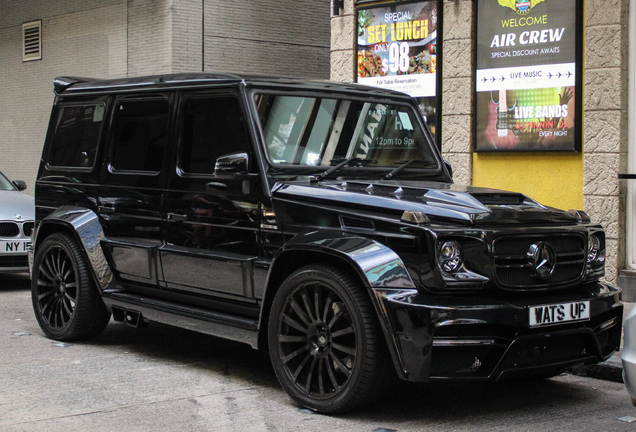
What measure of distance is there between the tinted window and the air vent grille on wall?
14.8 metres

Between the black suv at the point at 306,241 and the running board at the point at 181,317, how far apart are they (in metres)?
0.01

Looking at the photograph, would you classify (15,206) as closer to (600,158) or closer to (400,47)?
(400,47)

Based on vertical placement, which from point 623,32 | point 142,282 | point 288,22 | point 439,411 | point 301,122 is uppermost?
point 288,22

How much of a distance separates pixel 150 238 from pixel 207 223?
2.26ft

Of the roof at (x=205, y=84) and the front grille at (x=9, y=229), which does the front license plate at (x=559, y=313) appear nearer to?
the roof at (x=205, y=84)

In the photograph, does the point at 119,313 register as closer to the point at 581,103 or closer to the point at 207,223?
the point at 207,223

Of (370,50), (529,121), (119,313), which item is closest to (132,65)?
(370,50)

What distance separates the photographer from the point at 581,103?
10.2 m

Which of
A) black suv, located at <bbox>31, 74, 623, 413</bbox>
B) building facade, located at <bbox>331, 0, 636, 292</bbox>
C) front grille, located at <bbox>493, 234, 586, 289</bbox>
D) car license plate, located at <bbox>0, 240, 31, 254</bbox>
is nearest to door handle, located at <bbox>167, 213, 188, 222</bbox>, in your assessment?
black suv, located at <bbox>31, 74, 623, 413</bbox>

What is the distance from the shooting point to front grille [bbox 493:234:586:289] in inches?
193

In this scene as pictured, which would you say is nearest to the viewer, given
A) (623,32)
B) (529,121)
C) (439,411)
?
(439,411)

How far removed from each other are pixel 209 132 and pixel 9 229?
17.3 feet

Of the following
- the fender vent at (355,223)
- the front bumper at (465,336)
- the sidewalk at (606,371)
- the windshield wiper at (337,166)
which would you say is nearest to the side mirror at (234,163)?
the windshield wiper at (337,166)

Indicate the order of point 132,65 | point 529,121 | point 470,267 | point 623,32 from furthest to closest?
point 132,65, point 529,121, point 623,32, point 470,267
